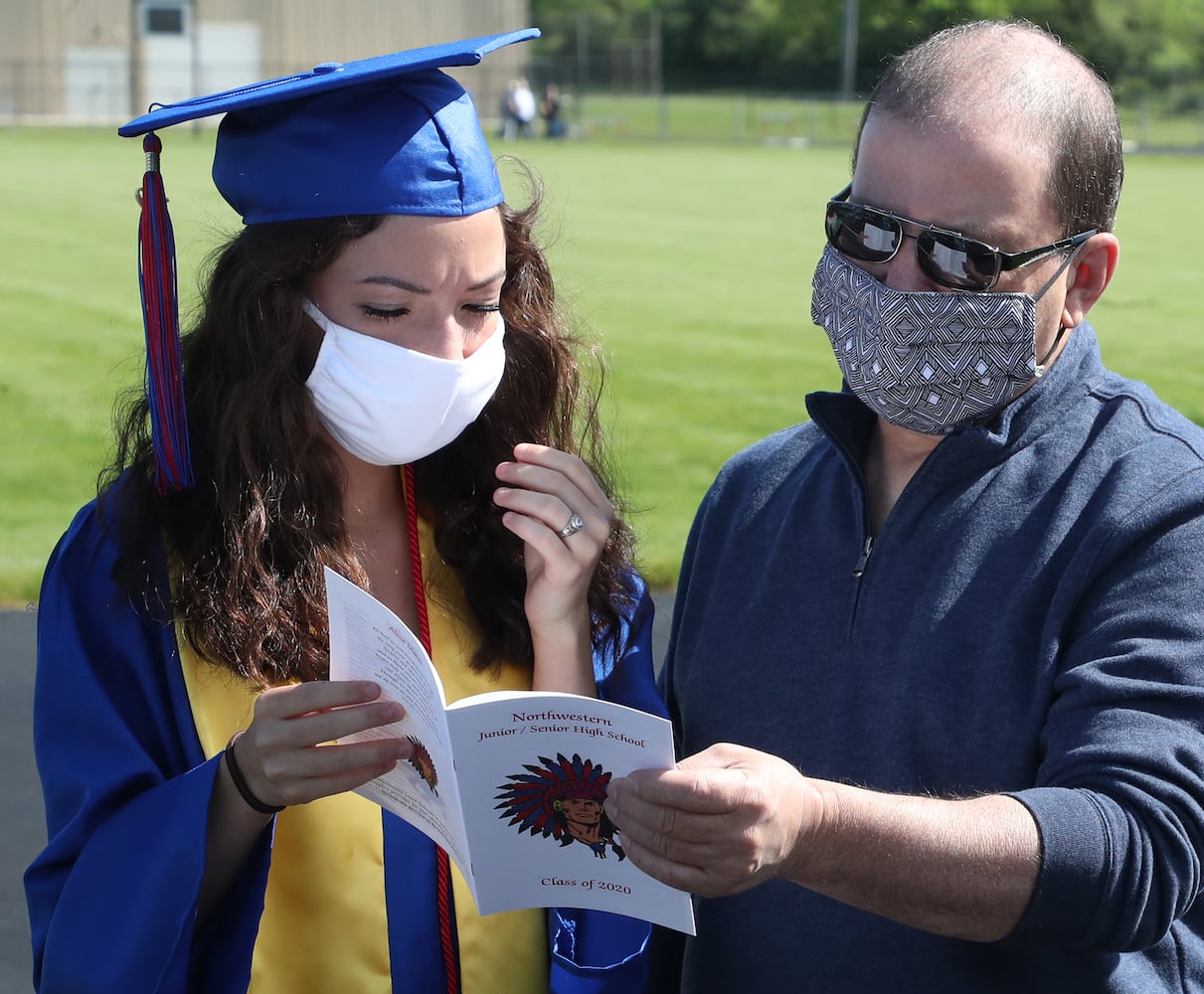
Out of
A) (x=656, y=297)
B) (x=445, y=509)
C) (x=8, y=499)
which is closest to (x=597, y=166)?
(x=656, y=297)

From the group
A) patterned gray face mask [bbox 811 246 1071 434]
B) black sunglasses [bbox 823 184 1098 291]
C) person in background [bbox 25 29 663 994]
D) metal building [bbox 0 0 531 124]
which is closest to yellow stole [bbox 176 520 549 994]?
person in background [bbox 25 29 663 994]

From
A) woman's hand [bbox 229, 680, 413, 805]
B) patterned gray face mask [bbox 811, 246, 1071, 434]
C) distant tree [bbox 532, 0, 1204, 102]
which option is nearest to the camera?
woman's hand [bbox 229, 680, 413, 805]

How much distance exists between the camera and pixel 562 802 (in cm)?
204

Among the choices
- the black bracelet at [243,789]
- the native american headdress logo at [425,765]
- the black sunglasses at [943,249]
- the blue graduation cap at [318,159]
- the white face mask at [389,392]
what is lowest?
the black bracelet at [243,789]

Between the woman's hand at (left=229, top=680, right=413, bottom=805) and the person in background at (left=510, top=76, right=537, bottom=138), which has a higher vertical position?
the woman's hand at (left=229, top=680, right=413, bottom=805)

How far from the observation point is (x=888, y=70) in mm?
2428

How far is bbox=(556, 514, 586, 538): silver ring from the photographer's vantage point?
2.49 metres

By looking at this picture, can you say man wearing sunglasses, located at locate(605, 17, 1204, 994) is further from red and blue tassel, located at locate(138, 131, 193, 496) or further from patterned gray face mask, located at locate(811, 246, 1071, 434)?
red and blue tassel, located at locate(138, 131, 193, 496)

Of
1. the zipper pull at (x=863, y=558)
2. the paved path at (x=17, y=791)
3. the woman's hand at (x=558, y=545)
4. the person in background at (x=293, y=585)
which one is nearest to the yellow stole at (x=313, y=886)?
the person in background at (x=293, y=585)

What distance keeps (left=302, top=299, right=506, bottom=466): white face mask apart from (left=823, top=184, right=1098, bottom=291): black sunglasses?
647mm

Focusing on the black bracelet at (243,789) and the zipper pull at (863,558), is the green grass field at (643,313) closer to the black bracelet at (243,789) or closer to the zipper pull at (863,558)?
the zipper pull at (863,558)

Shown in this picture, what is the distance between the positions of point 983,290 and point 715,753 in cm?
86

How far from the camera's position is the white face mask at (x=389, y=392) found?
7.98 feet

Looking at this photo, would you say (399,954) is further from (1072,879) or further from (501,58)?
(501,58)
